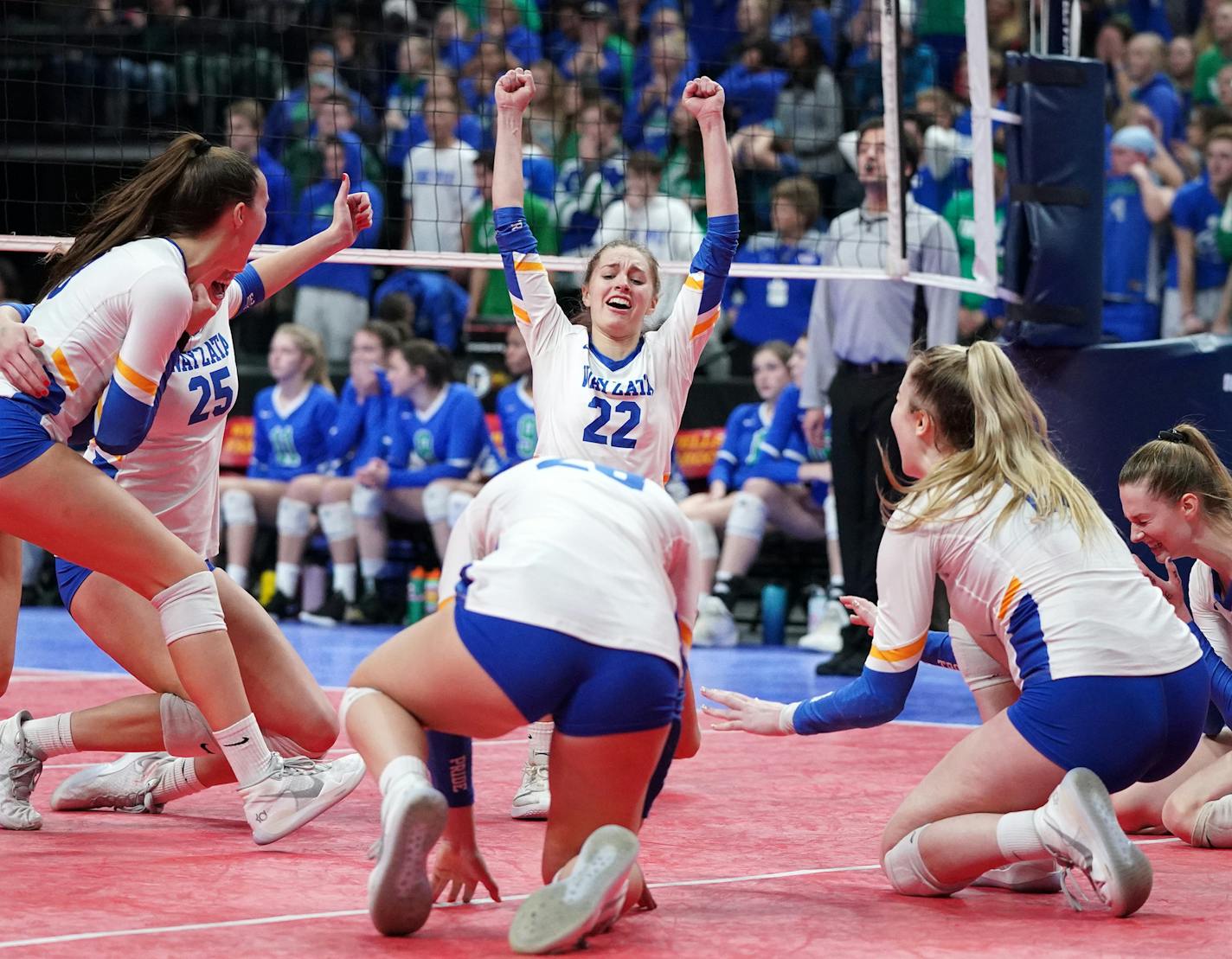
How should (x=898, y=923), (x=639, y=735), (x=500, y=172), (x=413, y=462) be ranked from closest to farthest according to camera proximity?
(x=639, y=735), (x=898, y=923), (x=500, y=172), (x=413, y=462)

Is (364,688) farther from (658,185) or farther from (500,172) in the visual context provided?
(658,185)

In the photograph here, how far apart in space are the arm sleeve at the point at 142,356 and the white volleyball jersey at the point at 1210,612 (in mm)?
2735

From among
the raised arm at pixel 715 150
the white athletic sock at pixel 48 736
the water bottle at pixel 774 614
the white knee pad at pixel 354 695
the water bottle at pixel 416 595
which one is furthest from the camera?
the water bottle at pixel 416 595

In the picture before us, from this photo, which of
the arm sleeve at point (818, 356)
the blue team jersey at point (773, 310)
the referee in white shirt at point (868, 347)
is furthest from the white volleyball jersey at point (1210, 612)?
the blue team jersey at point (773, 310)

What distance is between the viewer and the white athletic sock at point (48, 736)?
14.8ft

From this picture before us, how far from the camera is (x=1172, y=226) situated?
11.2m

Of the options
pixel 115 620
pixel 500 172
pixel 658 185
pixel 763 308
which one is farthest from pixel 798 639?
pixel 115 620

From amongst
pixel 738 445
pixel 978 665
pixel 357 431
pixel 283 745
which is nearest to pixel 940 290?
pixel 738 445

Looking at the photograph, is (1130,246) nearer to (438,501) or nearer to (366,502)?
(438,501)

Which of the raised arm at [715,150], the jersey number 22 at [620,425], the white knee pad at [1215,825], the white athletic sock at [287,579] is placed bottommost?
the white athletic sock at [287,579]

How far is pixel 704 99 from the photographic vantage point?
5.14 metres

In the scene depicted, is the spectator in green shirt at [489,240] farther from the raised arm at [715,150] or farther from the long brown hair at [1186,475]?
the long brown hair at [1186,475]

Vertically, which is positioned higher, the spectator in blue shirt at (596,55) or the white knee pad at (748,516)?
the spectator in blue shirt at (596,55)

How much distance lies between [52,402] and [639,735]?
1.84 meters
